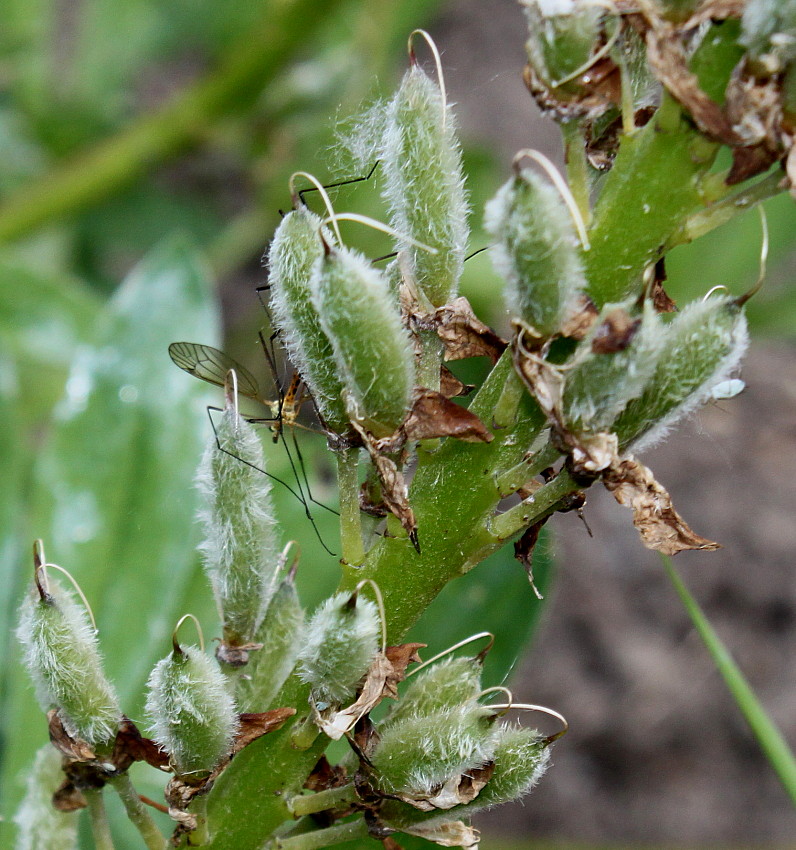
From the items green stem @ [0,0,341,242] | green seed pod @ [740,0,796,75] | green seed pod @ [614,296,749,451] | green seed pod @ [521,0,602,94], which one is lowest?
green seed pod @ [614,296,749,451]

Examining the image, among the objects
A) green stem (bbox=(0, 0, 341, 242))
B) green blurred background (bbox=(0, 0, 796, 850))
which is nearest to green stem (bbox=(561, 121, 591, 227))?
green blurred background (bbox=(0, 0, 796, 850))

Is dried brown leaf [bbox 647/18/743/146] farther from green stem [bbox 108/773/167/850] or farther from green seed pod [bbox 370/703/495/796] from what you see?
green stem [bbox 108/773/167/850]

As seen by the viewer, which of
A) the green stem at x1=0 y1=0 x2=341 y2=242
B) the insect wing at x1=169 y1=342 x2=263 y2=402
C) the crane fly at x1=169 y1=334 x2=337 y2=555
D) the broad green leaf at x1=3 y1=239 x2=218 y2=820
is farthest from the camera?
the green stem at x1=0 y1=0 x2=341 y2=242

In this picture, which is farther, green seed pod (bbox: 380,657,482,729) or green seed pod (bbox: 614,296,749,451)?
green seed pod (bbox: 380,657,482,729)

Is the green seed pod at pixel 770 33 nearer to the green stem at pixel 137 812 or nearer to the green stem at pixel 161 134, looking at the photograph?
the green stem at pixel 137 812

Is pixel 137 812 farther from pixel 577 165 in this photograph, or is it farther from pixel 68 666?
pixel 577 165

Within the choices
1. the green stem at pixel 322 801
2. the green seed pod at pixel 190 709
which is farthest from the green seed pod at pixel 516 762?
the green seed pod at pixel 190 709

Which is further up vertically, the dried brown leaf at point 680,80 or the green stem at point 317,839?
the dried brown leaf at point 680,80
